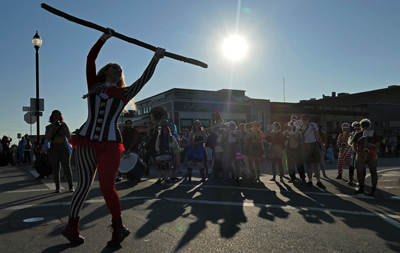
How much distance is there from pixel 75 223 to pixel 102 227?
0.77 m

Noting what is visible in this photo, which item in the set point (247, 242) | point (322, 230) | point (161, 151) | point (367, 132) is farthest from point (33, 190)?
point (367, 132)

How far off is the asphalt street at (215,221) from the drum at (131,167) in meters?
1.32

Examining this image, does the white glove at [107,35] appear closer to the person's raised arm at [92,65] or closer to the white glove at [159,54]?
the person's raised arm at [92,65]

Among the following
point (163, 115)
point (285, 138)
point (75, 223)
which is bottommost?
point (75, 223)

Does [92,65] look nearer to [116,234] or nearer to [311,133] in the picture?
[116,234]

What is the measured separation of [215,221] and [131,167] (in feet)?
14.1

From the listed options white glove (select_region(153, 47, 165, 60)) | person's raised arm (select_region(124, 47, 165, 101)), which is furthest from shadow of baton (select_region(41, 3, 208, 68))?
person's raised arm (select_region(124, 47, 165, 101))

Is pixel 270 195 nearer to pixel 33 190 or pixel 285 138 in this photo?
pixel 285 138

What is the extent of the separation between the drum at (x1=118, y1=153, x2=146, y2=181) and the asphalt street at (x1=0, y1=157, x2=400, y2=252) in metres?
1.32

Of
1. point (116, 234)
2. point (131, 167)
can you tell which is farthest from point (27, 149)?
A: point (116, 234)

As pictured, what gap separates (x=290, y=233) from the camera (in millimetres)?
3652

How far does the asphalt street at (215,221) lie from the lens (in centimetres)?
323

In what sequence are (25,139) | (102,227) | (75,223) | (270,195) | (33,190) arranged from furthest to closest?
(25,139)
(33,190)
(270,195)
(102,227)
(75,223)

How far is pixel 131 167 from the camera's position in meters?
8.04
